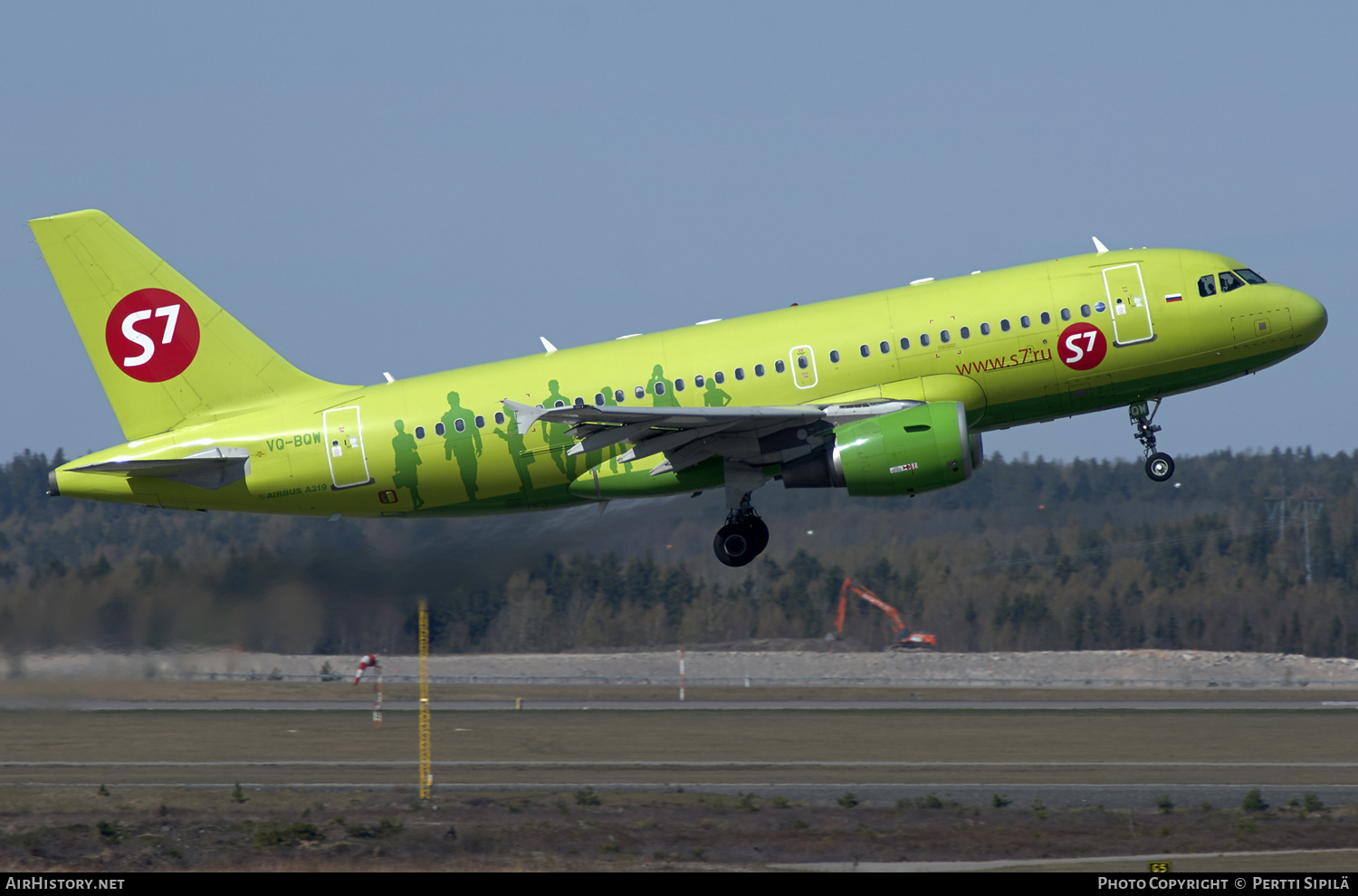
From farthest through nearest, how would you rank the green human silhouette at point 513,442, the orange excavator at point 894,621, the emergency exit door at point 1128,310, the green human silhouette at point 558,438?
the orange excavator at point 894,621 < the green human silhouette at point 513,442 < the green human silhouette at point 558,438 < the emergency exit door at point 1128,310

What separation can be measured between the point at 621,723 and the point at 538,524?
51.9 feet

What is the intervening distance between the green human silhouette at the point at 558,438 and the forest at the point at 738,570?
4.18m

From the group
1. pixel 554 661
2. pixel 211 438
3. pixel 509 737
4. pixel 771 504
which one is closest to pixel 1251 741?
pixel 771 504

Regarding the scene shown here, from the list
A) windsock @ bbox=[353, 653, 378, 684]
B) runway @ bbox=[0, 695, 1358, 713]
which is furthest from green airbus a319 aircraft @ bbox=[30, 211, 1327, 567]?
runway @ bbox=[0, 695, 1358, 713]

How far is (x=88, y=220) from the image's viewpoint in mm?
35250

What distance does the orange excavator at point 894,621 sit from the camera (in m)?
70.6

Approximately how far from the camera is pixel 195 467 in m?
33.6

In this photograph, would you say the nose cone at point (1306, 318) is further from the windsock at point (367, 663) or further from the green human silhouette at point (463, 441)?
the windsock at point (367, 663)

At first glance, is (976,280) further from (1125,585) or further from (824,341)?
(1125,585)

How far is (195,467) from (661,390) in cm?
1090

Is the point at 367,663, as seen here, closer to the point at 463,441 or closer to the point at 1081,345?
the point at 463,441

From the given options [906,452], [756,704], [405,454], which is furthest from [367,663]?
[906,452]

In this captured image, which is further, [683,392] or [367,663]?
[367,663]

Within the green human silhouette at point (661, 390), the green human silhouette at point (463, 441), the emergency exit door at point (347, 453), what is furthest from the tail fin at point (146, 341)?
the green human silhouette at point (661, 390)
